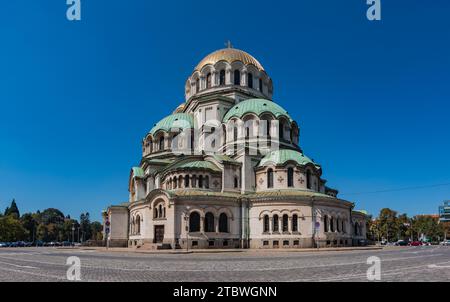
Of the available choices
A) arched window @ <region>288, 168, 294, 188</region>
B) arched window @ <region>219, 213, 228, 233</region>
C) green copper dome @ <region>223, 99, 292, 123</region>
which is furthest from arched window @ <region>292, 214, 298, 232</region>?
green copper dome @ <region>223, 99, 292, 123</region>

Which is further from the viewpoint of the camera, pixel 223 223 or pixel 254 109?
pixel 254 109

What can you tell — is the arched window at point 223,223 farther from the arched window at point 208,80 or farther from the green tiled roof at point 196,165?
the arched window at point 208,80

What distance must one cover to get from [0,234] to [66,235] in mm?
39824

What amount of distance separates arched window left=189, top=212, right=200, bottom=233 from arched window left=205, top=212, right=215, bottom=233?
110cm

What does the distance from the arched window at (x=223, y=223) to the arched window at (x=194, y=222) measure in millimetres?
2872

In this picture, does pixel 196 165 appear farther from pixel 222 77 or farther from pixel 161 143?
pixel 222 77

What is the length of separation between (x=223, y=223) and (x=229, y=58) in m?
29.1

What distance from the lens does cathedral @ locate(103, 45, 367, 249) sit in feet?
148

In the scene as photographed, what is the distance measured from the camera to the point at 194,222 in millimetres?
44969

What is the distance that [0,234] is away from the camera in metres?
93.2

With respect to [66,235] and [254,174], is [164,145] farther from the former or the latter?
[66,235]

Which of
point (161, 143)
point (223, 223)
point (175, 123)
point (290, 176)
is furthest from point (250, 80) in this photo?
point (223, 223)
